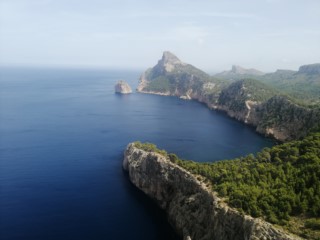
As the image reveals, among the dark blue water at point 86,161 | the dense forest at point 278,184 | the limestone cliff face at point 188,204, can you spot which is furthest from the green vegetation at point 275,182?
the dark blue water at point 86,161

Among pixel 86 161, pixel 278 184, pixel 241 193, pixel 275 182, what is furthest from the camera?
pixel 86 161

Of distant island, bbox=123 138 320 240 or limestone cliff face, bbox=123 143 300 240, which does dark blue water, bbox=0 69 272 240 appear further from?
distant island, bbox=123 138 320 240

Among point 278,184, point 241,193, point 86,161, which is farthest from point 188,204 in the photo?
point 86,161

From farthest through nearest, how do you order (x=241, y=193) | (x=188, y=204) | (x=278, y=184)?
(x=188, y=204) → (x=278, y=184) → (x=241, y=193)

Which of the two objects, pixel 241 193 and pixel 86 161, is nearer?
pixel 241 193

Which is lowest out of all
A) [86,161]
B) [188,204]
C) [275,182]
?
[86,161]

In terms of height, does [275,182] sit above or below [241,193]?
above

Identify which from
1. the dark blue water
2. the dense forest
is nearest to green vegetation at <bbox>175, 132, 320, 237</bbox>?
the dense forest

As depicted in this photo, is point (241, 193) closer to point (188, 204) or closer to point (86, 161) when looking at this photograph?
point (188, 204)
